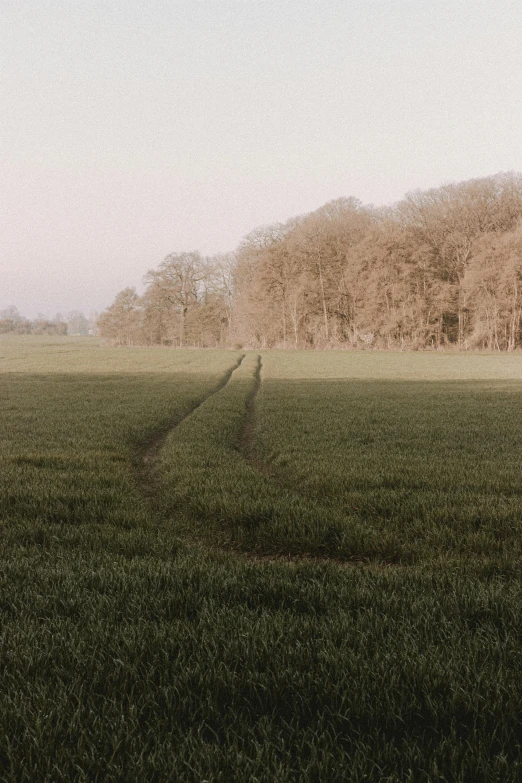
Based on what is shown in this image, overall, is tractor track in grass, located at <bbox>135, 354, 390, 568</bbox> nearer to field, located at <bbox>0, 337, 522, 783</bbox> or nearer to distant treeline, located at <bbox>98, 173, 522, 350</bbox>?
field, located at <bbox>0, 337, 522, 783</bbox>

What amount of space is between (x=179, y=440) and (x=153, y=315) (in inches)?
3566

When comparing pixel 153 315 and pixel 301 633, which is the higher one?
pixel 153 315

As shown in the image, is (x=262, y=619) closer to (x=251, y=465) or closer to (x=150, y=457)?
(x=251, y=465)

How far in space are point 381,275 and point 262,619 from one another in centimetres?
6545

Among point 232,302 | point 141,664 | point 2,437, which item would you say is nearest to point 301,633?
Result: point 141,664

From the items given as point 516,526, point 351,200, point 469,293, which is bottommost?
point 516,526

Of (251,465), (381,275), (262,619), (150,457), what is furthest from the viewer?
(381,275)

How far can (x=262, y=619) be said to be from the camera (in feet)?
11.0

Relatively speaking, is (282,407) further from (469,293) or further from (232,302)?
(232,302)

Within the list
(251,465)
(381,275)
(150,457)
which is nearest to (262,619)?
(251,465)

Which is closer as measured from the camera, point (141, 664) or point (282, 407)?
point (141, 664)

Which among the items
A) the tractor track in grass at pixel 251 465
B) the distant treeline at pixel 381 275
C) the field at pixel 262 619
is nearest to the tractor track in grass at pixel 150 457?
the tractor track in grass at pixel 251 465

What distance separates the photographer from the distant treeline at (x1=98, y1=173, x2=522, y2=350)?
60.5 m

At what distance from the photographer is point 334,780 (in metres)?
2.02
